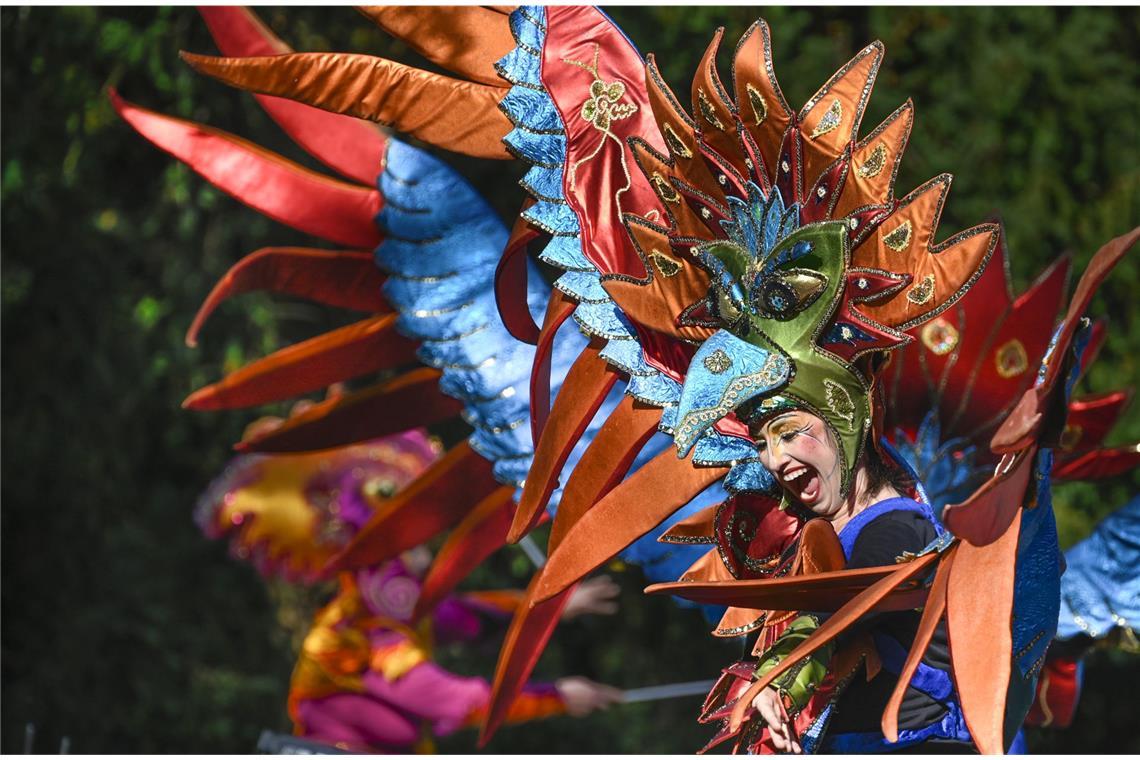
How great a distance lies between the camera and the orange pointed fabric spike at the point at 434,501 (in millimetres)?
3738

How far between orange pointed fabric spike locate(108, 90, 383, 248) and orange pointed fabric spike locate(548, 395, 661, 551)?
2.98 ft

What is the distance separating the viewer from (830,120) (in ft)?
8.05

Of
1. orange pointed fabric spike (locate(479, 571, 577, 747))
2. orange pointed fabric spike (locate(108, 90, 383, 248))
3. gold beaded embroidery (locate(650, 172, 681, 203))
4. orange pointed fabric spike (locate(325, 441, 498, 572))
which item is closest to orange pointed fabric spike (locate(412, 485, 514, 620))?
orange pointed fabric spike (locate(325, 441, 498, 572))

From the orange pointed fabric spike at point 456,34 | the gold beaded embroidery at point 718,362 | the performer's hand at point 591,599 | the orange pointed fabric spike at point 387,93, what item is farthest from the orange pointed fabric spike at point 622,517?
the performer's hand at point 591,599

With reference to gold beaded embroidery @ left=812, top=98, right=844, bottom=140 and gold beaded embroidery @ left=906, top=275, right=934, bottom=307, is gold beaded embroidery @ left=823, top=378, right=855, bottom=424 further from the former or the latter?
gold beaded embroidery @ left=812, top=98, right=844, bottom=140

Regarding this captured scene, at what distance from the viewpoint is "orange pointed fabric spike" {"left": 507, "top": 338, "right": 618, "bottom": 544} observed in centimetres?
285

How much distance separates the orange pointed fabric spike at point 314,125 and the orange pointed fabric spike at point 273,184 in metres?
0.07

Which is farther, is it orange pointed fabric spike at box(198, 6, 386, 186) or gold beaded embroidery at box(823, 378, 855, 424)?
orange pointed fabric spike at box(198, 6, 386, 186)

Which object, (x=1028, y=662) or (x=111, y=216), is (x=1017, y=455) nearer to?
(x=1028, y=662)

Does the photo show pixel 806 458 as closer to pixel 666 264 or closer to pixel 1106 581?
pixel 666 264

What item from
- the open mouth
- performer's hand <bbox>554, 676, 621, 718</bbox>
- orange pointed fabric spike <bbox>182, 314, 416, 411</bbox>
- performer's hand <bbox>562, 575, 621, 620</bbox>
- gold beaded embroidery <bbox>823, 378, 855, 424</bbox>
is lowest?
performer's hand <bbox>554, 676, 621, 718</bbox>

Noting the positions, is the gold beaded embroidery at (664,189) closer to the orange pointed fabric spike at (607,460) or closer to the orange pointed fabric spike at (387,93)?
the orange pointed fabric spike at (607,460)

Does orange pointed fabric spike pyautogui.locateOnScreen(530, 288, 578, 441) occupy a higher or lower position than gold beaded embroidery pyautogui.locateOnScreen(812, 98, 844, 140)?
lower

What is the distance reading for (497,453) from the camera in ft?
11.4
